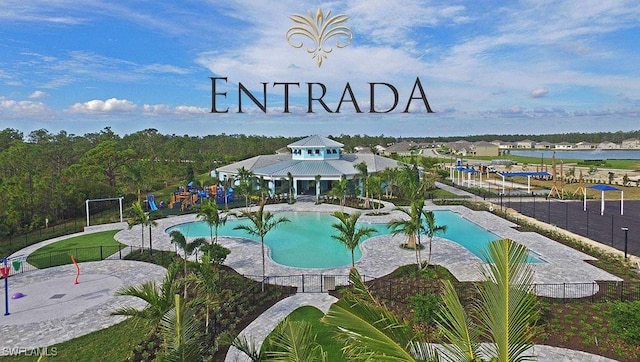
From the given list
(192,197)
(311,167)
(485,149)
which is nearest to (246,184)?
(192,197)

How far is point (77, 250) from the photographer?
2200 centimetres

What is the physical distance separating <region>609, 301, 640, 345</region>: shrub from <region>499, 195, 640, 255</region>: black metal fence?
10.3 meters

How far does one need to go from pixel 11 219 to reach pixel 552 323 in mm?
28911

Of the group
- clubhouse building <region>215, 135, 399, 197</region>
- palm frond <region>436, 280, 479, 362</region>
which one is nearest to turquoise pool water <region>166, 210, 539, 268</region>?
clubhouse building <region>215, 135, 399, 197</region>

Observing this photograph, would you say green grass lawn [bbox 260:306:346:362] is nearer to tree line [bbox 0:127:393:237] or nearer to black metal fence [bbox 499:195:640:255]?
black metal fence [bbox 499:195:640:255]

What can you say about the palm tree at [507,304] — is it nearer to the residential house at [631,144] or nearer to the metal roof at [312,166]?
the metal roof at [312,166]

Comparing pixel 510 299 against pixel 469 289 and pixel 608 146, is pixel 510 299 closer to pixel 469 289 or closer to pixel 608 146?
pixel 469 289

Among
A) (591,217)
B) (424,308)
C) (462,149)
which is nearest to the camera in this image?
(424,308)

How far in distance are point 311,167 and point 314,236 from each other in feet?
51.7

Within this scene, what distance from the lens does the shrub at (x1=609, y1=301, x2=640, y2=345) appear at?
10.5 m

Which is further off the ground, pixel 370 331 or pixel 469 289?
pixel 370 331

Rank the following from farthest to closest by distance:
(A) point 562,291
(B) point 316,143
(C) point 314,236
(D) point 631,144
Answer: (D) point 631,144 < (B) point 316,143 < (C) point 314,236 < (A) point 562,291

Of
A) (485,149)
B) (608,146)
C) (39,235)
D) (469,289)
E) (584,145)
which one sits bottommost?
(469,289)

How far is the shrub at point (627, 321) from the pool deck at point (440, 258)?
3780 mm
